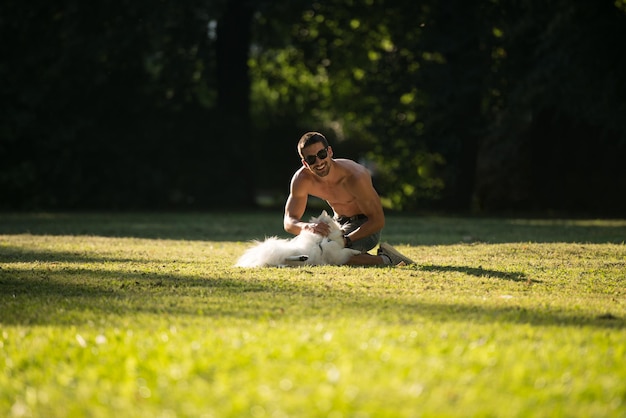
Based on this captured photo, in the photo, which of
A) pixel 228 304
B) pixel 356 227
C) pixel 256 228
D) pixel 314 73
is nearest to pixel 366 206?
pixel 356 227

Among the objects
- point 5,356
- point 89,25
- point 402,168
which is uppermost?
point 89,25

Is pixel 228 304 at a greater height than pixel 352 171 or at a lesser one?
lesser

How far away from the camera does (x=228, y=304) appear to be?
21.4 ft

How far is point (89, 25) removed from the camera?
22922 millimetres

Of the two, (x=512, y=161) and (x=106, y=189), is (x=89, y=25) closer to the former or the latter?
(x=106, y=189)

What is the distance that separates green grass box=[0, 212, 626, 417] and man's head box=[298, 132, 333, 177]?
4.34ft

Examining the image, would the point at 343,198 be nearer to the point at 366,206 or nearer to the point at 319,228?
the point at 366,206

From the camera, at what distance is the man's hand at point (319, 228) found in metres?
9.28

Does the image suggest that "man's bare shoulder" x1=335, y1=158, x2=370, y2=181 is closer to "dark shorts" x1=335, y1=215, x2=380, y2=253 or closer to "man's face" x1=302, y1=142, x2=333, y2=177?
"man's face" x1=302, y1=142, x2=333, y2=177

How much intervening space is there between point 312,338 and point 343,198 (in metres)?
5.09


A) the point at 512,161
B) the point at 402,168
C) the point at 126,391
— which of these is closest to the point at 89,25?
the point at 402,168

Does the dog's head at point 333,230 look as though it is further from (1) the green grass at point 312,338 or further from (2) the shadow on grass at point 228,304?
(2) the shadow on grass at point 228,304

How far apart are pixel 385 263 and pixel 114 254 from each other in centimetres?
351

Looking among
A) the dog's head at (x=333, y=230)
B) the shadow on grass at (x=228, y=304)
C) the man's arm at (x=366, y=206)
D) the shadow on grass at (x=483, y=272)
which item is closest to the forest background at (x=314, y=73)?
the man's arm at (x=366, y=206)
